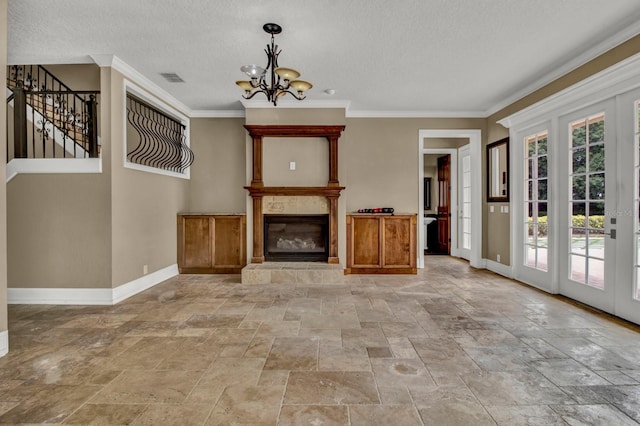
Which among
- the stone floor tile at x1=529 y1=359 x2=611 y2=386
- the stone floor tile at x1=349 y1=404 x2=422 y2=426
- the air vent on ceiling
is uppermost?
the air vent on ceiling

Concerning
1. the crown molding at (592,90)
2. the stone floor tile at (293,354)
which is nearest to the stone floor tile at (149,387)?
the stone floor tile at (293,354)

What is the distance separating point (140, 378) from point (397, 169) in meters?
4.93

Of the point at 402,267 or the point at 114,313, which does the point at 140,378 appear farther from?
the point at 402,267

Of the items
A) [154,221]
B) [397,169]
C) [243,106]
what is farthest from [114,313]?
[397,169]

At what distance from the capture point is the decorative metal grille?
4676mm

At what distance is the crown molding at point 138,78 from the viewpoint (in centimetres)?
375

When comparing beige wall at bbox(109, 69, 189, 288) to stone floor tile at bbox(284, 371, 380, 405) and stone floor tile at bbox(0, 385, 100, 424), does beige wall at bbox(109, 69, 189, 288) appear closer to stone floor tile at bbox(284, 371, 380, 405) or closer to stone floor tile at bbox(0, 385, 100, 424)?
stone floor tile at bbox(0, 385, 100, 424)

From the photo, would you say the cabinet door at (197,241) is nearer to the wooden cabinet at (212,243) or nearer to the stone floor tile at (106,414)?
the wooden cabinet at (212,243)

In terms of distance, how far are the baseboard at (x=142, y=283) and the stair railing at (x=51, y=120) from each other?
166 centimetres

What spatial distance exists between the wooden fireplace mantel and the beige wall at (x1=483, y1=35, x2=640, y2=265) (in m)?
2.68

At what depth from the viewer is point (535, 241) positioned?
4637 millimetres

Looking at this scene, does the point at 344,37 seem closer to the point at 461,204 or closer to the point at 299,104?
the point at 299,104

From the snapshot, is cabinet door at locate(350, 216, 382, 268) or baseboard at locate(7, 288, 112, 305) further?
cabinet door at locate(350, 216, 382, 268)

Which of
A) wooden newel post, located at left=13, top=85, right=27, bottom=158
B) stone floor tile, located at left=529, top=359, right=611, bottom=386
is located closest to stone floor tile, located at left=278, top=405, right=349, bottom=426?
stone floor tile, located at left=529, top=359, right=611, bottom=386
